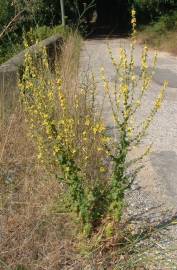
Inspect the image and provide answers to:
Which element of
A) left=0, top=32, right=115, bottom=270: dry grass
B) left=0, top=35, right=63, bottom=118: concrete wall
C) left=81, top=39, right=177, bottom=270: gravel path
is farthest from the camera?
left=0, top=35, right=63, bottom=118: concrete wall

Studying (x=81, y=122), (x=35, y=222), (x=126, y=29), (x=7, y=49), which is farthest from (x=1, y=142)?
(x=126, y=29)

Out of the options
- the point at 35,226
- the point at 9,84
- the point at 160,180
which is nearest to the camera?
the point at 35,226

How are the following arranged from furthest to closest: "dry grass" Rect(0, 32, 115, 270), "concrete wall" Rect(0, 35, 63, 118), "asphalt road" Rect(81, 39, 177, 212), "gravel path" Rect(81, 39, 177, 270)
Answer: "concrete wall" Rect(0, 35, 63, 118) → "asphalt road" Rect(81, 39, 177, 212) → "gravel path" Rect(81, 39, 177, 270) → "dry grass" Rect(0, 32, 115, 270)

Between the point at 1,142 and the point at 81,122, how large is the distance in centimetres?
78

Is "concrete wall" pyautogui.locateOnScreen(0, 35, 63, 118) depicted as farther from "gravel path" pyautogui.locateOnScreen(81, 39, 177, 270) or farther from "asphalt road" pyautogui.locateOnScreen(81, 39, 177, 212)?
"gravel path" pyautogui.locateOnScreen(81, 39, 177, 270)

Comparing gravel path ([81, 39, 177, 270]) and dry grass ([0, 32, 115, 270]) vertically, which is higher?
dry grass ([0, 32, 115, 270])

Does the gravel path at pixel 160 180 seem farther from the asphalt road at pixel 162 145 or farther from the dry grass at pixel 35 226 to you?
the dry grass at pixel 35 226

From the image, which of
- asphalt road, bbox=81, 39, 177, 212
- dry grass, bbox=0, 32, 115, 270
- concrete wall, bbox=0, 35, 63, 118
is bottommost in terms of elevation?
asphalt road, bbox=81, 39, 177, 212

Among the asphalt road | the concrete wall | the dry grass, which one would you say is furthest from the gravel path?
the concrete wall

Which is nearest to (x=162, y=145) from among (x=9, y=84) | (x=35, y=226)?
(x=9, y=84)

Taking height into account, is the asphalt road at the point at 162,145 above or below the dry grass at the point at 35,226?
below

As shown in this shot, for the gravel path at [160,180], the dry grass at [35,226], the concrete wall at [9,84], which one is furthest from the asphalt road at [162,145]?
the dry grass at [35,226]

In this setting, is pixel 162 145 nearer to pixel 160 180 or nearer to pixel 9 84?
pixel 160 180

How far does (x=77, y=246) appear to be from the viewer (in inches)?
135
